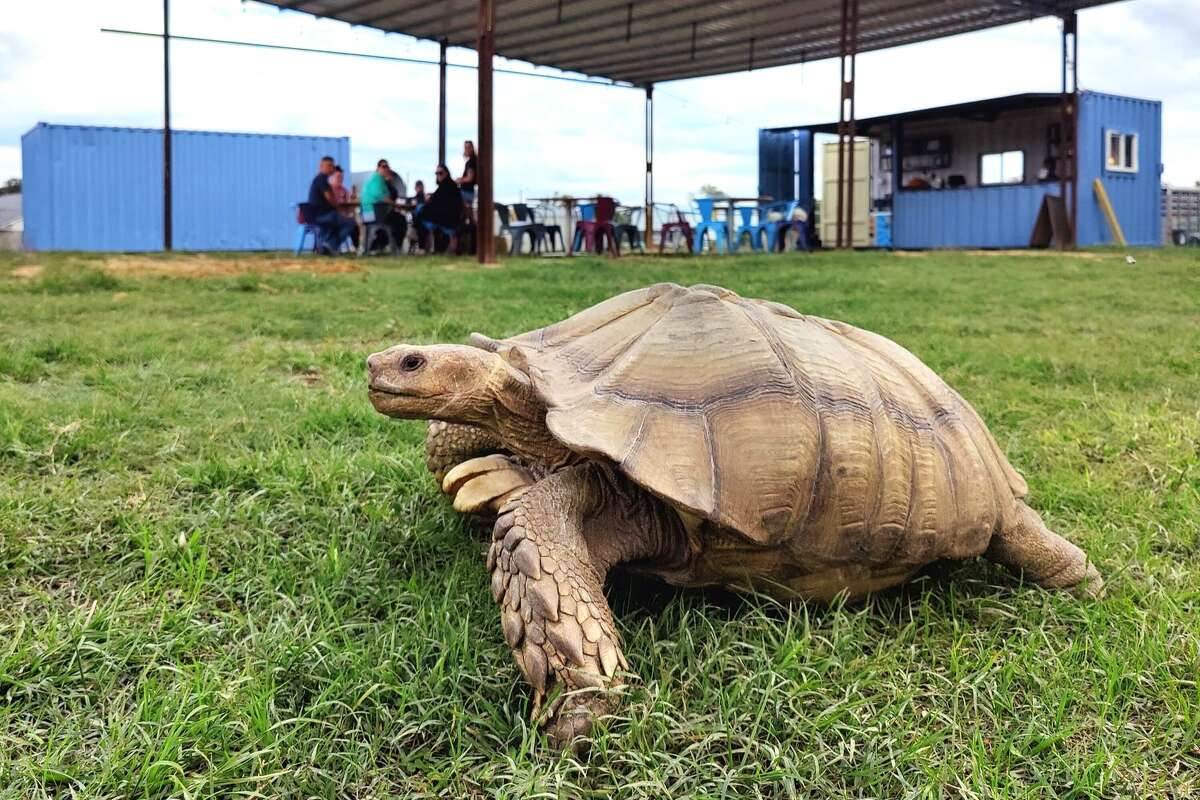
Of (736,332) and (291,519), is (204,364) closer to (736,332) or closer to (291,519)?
(291,519)

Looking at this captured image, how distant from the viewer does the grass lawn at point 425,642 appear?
155 centimetres

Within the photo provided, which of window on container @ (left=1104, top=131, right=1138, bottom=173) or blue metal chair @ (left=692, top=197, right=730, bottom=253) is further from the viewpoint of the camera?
window on container @ (left=1104, top=131, right=1138, bottom=173)

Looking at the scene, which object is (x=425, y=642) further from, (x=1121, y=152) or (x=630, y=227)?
(x=1121, y=152)

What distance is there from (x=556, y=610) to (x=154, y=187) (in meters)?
23.1

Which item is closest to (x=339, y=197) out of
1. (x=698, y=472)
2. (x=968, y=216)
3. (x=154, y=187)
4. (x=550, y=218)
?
(x=550, y=218)

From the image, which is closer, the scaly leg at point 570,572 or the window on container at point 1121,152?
the scaly leg at point 570,572

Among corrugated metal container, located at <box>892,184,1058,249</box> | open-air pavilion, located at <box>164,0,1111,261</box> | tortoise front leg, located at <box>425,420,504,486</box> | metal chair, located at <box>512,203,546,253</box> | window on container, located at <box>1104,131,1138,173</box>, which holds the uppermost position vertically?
open-air pavilion, located at <box>164,0,1111,261</box>

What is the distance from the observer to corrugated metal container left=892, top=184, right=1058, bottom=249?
1741cm

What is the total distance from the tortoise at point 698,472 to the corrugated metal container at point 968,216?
55.4ft

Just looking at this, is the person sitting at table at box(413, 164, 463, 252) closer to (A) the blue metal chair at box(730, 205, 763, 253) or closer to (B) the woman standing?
(B) the woman standing

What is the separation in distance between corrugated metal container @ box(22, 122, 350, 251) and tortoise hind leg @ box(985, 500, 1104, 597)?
887 inches

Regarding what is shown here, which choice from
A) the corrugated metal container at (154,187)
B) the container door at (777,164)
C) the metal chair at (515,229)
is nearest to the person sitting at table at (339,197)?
the metal chair at (515,229)

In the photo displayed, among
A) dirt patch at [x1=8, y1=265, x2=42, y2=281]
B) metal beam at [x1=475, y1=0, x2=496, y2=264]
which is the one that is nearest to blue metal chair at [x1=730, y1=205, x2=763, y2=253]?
metal beam at [x1=475, y1=0, x2=496, y2=264]

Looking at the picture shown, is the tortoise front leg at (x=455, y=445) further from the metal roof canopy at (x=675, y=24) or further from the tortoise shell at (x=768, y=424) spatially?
the metal roof canopy at (x=675, y=24)
